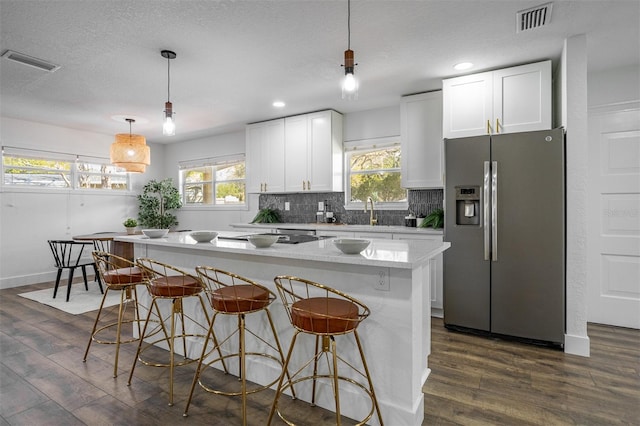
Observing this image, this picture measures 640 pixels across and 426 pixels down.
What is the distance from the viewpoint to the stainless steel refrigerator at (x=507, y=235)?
288 centimetres

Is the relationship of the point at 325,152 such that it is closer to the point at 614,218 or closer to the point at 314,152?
the point at 314,152

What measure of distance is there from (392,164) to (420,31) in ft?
7.08

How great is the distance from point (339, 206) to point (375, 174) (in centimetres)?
70

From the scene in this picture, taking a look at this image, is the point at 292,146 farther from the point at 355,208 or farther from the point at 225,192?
the point at 225,192

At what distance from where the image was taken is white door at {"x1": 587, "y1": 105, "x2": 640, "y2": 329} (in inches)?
133

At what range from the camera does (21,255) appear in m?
5.20

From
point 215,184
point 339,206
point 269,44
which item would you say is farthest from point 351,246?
point 215,184

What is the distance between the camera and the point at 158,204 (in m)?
6.63

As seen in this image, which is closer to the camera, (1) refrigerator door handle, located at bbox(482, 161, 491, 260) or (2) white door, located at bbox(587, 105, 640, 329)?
(1) refrigerator door handle, located at bbox(482, 161, 491, 260)

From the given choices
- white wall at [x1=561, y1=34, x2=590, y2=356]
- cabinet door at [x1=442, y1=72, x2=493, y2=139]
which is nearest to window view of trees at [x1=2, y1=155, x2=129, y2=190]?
cabinet door at [x1=442, y1=72, x2=493, y2=139]

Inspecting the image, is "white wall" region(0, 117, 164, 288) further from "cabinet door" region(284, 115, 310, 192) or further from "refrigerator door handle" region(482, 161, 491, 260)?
"refrigerator door handle" region(482, 161, 491, 260)

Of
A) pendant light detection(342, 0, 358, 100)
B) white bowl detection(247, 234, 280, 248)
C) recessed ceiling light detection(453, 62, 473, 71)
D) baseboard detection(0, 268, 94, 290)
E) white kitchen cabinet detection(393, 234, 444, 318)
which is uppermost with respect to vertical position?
recessed ceiling light detection(453, 62, 473, 71)

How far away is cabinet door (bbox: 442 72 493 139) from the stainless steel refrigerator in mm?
305

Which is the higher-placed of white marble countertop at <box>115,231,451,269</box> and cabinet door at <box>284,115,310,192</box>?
cabinet door at <box>284,115,310,192</box>
